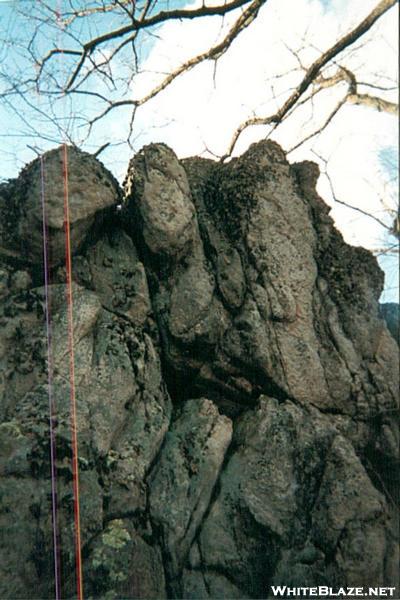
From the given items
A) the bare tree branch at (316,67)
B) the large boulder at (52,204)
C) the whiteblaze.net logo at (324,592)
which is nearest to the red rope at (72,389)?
the large boulder at (52,204)

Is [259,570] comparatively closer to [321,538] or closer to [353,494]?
[321,538]

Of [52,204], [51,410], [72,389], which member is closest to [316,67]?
[52,204]

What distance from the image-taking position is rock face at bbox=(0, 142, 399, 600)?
A: 3023mm

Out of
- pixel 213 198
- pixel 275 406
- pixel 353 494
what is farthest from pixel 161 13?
pixel 353 494

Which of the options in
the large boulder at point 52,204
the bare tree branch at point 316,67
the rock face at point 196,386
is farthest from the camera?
the bare tree branch at point 316,67

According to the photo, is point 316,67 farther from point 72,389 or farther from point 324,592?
point 324,592

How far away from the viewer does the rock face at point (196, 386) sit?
3023 millimetres

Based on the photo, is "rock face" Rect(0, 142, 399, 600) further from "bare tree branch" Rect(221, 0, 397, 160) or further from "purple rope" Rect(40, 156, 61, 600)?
"bare tree branch" Rect(221, 0, 397, 160)

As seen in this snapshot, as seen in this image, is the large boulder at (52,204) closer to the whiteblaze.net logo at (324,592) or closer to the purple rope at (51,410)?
the purple rope at (51,410)

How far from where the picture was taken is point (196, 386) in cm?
373

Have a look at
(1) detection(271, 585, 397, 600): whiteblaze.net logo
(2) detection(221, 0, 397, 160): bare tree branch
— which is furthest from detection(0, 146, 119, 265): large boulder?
(1) detection(271, 585, 397, 600): whiteblaze.net logo

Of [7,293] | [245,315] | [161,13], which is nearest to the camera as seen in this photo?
[7,293]

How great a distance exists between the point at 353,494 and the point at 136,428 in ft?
4.99

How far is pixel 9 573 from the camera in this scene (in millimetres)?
2717
